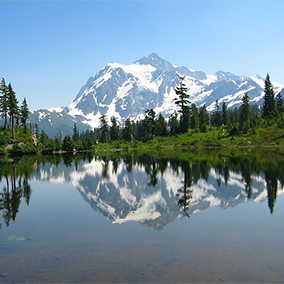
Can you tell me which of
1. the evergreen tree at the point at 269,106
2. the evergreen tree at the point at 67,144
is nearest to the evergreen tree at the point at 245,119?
the evergreen tree at the point at 269,106

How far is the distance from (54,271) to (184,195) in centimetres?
1464

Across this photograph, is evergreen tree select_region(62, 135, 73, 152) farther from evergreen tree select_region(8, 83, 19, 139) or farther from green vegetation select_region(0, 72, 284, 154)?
evergreen tree select_region(8, 83, 19, 139)

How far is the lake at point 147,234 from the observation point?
35.3 feet

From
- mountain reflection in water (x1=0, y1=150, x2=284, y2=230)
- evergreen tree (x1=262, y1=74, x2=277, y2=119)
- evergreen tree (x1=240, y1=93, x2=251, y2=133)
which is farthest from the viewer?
evergreen tree (x1=262, y1=74, x2=277, y2=119)

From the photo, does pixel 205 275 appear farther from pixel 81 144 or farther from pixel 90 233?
pixel 81 144

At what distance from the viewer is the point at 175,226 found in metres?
16.1

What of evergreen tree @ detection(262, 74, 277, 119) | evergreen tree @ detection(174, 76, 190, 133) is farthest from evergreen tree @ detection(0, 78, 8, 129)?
evergreen tree @ detection(262, 74, 277, 119)

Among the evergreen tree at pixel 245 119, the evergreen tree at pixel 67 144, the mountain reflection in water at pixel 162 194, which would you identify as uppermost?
the evergreen tree at pixel 245 119

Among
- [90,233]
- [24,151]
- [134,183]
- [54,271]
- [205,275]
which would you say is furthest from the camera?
[24,151]

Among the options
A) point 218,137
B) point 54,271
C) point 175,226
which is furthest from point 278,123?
point 54,271

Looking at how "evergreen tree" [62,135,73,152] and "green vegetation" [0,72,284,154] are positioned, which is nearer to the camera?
"green vegetation" [0,72,284,154]

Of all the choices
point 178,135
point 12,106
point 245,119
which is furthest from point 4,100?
point 245,119

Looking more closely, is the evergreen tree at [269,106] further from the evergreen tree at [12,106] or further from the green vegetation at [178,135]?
the evergreen tree at [12,106]

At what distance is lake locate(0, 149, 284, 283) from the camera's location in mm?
10750
